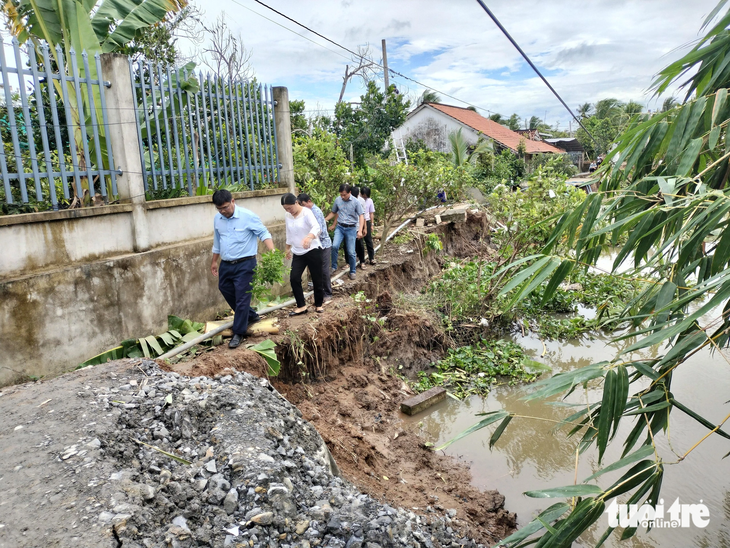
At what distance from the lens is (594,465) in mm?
5340

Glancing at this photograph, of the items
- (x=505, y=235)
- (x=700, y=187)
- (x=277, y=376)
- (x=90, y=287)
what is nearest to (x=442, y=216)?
(x=505, y=235)

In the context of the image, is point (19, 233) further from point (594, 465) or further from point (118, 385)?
point (594, 465)

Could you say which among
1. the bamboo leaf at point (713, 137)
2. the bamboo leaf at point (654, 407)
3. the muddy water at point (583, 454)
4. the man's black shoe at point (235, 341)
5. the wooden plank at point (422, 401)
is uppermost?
the bamboo leaf at point (713, 137)

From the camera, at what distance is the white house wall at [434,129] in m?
25.8

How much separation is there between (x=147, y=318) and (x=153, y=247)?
830 mm

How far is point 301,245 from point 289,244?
0.22 metres

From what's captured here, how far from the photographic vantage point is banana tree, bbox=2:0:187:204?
5011 mm

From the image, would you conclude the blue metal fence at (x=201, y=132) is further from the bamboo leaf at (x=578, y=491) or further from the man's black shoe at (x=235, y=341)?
the bamboo leaf at (x=578, y=491)

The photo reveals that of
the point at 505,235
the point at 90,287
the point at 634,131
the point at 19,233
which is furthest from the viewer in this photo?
the point at 505,235

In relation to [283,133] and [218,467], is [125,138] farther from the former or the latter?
[218,467]

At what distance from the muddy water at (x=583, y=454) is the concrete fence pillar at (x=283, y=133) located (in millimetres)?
4364

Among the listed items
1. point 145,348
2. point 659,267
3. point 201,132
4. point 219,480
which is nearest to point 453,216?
point 201,132

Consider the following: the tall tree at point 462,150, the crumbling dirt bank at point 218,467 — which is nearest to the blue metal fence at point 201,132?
the crumbling dirt bank at point 218,467

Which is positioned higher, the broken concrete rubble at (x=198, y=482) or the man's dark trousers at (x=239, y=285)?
the man's dark trousers at (x=239, y=285)
